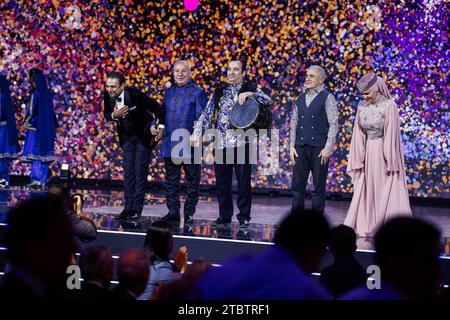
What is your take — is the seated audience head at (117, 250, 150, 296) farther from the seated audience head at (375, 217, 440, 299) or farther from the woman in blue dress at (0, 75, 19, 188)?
the woman in blue dress at (0, 75, 19, 188)

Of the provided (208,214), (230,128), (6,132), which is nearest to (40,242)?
(230,128)

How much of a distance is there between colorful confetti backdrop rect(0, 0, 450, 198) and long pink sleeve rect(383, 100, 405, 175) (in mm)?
2899

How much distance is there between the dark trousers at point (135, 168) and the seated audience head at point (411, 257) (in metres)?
5.02

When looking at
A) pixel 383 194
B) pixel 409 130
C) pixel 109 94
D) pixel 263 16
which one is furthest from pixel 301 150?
pixel 263 16

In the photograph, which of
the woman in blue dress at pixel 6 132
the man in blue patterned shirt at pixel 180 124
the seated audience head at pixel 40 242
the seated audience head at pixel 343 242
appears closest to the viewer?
the seated audience head at pixel 40 242

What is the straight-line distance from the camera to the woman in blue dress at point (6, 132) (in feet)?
32.2

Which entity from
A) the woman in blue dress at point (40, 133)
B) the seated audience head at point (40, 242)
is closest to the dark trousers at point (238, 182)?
the woman in blue dress at point (40, 133)

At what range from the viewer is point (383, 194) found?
6414 mm

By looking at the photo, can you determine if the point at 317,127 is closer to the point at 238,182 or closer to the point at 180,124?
the point at 238,182

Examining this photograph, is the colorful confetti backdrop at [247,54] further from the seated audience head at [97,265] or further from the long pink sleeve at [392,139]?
the seated audience head at [97,265]

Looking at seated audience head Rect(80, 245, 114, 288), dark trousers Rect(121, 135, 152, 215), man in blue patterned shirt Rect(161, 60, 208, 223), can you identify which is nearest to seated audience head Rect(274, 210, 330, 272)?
seated audience head Rect(80, 245, 114, 288)

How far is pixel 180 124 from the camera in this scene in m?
6.75

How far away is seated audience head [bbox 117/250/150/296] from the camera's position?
2863 millimetres
